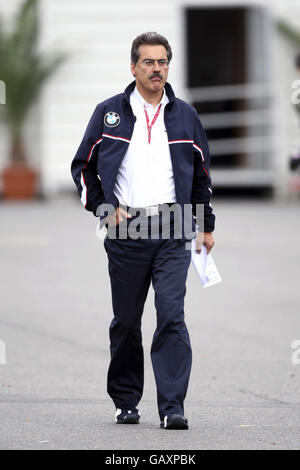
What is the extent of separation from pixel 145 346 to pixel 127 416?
259cm

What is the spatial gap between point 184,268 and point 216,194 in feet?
52.4

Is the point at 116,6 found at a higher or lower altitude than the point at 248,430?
higher

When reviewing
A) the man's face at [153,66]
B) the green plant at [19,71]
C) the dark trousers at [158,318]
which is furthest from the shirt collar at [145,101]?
the green plant at [19,71]

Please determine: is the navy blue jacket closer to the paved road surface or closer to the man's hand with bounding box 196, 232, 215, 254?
the man's hand with bounding box 196, 232, 215, 254

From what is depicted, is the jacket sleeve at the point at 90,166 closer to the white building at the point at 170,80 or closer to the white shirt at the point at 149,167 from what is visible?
the white shirt at the point at 149,167

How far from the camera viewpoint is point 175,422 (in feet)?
20.2

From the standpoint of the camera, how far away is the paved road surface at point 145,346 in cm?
615

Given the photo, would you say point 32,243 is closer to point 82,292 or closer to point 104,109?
point 82,292

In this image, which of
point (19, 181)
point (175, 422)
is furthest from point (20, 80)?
point (175, 422)

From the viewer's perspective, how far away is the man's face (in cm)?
620

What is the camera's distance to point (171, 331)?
6.27 metres

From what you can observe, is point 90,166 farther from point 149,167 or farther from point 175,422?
point 175,422

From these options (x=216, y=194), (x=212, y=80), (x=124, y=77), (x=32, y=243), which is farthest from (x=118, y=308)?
(x=212, y=80)

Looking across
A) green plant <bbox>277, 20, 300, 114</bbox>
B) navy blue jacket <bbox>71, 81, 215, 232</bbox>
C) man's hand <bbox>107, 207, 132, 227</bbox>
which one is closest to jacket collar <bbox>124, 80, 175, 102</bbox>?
navy blue jacket <bbox>71, 81, 215, 232</bbox>
